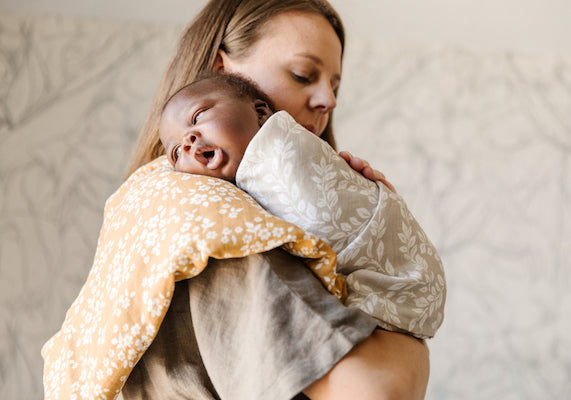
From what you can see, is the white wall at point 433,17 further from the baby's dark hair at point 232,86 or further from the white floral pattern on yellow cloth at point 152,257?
the white floral pattern on yellow cloth at point 152,257

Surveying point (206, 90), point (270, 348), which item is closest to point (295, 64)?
point (206, 90)

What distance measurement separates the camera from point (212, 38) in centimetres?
113

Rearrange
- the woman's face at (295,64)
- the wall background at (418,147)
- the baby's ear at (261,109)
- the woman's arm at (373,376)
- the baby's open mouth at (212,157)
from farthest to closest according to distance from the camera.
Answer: the wall background at (418,147) < the woman's face at (295,64) < the baby's ear at (261,109) < the baby's open mouth at (212,157) < the woman's arm at (373,376)

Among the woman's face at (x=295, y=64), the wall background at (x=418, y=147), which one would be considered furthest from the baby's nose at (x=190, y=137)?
the wall background at (x=418, y=147)

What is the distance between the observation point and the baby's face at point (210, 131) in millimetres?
759

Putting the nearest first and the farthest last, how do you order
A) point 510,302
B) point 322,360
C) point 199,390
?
point 322,360
point 199,390
point 510,302

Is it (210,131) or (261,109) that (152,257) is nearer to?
(210,131)

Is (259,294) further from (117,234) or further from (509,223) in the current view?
(509,223)

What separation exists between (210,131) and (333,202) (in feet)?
0.64

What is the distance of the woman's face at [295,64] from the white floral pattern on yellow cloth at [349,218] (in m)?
0.34

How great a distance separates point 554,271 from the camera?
8.92 feet

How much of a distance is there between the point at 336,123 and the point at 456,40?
67 cm

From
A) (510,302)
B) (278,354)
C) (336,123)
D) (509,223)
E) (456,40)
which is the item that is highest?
(278,354)

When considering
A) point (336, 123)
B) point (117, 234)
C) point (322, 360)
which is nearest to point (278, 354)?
point (322, 360)
